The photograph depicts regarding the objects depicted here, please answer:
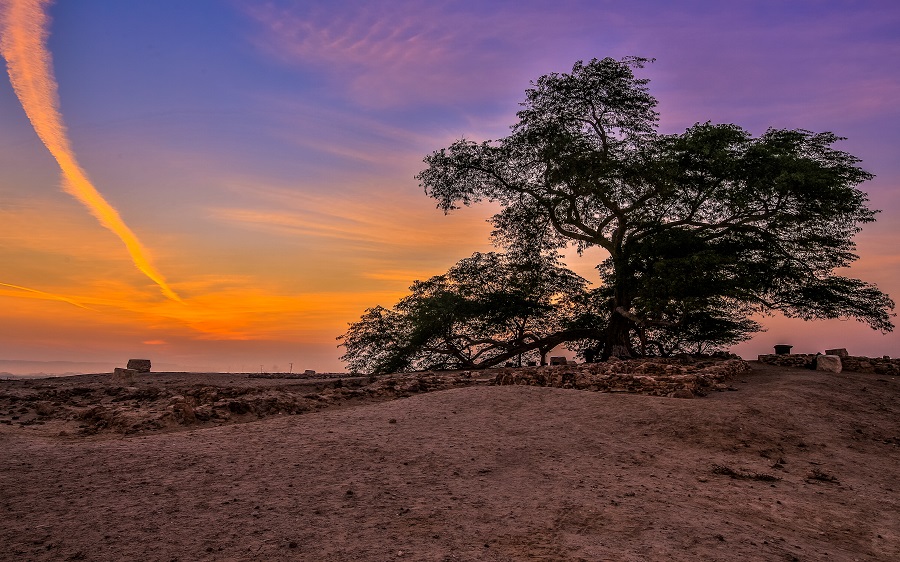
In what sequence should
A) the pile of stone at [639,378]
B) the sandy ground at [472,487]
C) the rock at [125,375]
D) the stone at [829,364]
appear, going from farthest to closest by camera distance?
1. the rock at [125,375]
2. the stone at [829,364]
3. the pile of stone at [639,378]
4. the sandy ground at [472,487]

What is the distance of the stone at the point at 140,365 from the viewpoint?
22859 mm

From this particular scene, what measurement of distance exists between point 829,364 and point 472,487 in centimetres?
1684

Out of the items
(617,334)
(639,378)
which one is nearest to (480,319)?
(617,334)

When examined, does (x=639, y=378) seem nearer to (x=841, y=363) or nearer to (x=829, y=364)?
(x=829, y=364)

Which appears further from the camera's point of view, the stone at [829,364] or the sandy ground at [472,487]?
the stone at [829,364]

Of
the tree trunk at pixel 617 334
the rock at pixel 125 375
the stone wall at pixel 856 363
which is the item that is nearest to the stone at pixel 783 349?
the stone wall at pixel 856 363

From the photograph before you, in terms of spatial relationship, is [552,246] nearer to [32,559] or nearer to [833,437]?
[833,437]

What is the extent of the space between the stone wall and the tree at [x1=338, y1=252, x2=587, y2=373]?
28.9 ft

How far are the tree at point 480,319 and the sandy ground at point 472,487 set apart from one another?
14541 mm

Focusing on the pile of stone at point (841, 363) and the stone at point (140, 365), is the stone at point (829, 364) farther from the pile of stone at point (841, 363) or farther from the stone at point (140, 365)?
the stone at point (140, 365)

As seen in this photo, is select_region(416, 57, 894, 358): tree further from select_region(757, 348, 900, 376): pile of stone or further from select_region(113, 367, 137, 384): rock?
select_region(113, 367, 137, 384): rock

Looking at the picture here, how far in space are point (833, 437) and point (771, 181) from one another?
1262cm

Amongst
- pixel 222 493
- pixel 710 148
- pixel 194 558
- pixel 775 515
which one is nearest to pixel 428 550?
pixel 194 558

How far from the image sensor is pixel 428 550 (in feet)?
17.5
